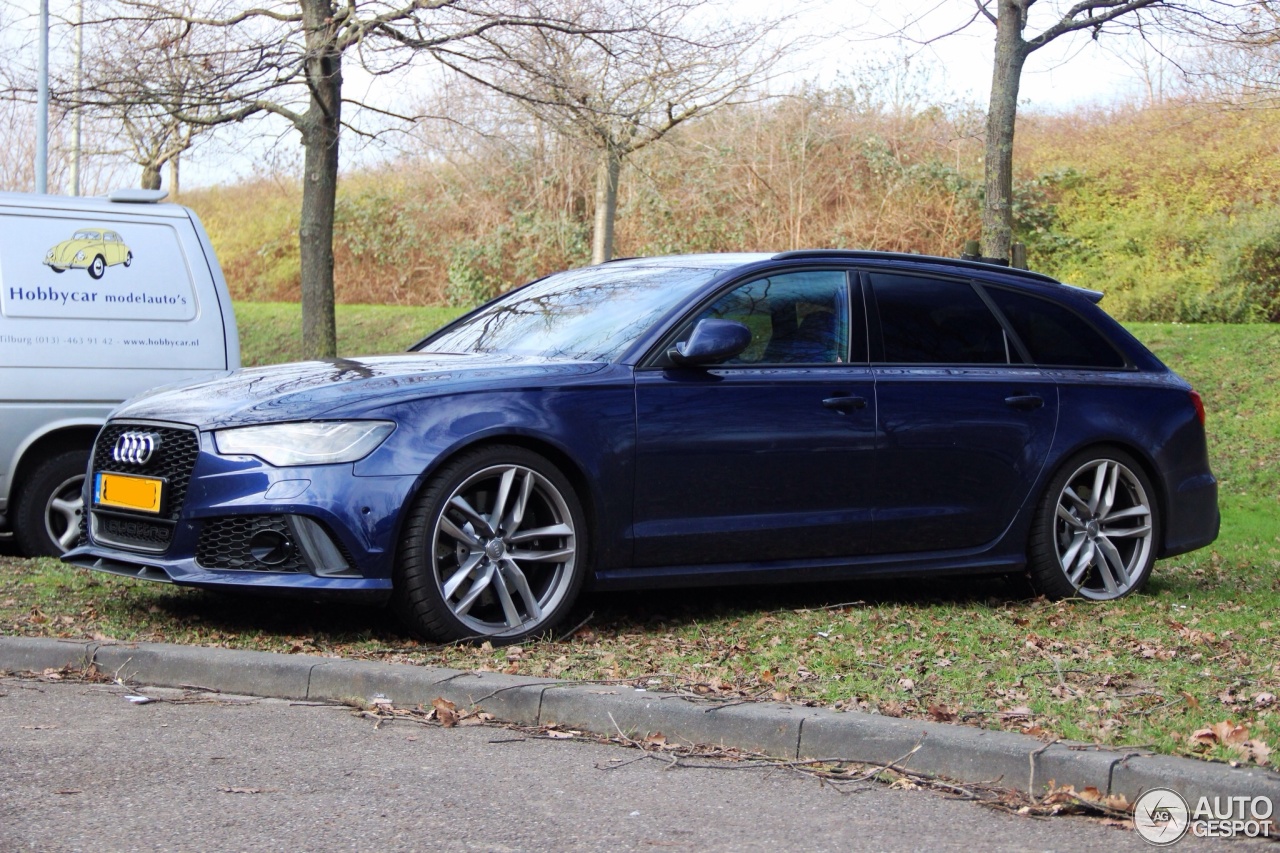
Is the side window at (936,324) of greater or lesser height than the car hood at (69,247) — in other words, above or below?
below

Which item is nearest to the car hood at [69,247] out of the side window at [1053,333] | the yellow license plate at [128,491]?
the yellow license plate at [128,491]

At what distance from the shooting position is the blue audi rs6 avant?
209 inches

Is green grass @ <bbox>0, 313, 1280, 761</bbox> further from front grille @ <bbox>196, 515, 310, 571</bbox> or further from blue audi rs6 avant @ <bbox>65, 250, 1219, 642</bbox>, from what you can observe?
front grille @ <bbox>196, 515, 310, 571</bbox>

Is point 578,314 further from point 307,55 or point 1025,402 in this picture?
point 307,55

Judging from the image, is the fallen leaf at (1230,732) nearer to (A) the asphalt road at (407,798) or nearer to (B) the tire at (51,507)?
(A) the asphalt road at (407,798)

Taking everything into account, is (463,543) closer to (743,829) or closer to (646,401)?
(646,401)

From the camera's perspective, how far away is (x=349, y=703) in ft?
15.9

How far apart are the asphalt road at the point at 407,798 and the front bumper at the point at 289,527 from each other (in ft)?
2.46

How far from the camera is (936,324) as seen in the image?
6.77m

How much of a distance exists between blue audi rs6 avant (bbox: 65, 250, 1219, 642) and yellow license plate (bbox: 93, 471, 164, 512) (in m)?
0.01

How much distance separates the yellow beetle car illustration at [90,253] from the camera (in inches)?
309

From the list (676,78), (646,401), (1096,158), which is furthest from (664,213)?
(646,401)

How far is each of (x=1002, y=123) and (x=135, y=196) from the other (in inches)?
263

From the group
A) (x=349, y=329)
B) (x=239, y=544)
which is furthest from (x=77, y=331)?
(x=349, y=329)
